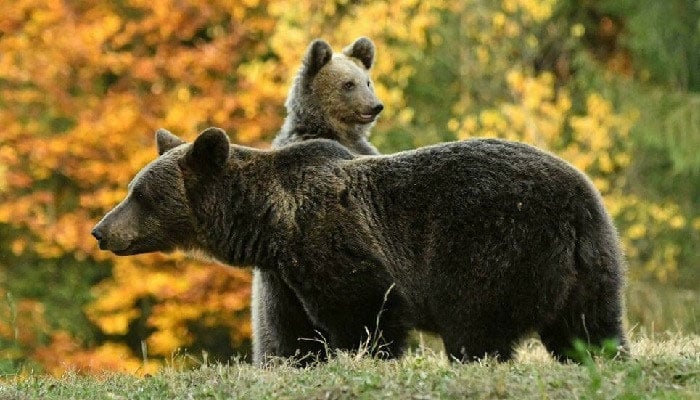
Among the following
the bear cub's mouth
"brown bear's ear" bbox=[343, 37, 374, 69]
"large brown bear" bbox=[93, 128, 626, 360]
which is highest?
"brown bear's ear" bbox=[343, 37, 374, 69]

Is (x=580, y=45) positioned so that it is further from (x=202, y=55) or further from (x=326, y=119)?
(x=326, y=119)

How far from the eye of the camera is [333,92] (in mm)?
11312

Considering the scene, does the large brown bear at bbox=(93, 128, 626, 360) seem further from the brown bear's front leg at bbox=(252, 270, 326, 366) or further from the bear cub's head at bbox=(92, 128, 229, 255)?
the brown bear's front leg at bbox=(252, 270, 326, 366)

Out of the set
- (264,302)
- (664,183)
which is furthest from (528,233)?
(664,183)

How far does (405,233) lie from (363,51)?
15.2ft

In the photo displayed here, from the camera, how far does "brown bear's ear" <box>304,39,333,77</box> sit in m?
11.5

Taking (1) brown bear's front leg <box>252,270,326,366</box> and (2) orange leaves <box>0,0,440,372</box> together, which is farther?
(2) orange leaves <box>0,0,440,372</box>

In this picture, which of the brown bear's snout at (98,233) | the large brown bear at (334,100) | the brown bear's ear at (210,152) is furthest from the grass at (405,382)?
the large brown bear at (334,100)

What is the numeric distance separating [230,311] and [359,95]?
304 inches

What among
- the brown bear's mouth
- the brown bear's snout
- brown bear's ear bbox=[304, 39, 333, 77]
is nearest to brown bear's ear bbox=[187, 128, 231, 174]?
the brown bear's snout

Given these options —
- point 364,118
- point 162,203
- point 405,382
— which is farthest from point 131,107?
point 405,382

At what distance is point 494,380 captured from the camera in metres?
6.16

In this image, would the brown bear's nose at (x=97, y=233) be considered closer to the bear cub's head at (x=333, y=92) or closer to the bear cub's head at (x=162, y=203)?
the bear cub's head at (x=162, y=203)

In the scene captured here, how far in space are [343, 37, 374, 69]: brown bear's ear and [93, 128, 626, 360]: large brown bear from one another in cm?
386
